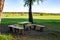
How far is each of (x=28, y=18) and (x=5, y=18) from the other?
5.68 feet

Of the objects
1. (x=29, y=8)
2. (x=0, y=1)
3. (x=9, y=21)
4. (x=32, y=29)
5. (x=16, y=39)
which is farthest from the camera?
(x=9, y=21)

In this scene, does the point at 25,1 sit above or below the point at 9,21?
above

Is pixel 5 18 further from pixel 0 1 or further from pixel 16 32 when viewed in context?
pixel 0 1

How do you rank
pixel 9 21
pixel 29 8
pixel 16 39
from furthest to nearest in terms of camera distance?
pixel 9 21 < pixel 29 8 < pixel 16 39

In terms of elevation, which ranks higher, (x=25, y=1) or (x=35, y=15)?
(x=25, y=1)

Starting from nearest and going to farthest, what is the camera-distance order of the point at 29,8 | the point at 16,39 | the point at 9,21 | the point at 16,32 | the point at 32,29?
the point at 16,39 → the point at 16,32 → the point at 32,29 → the point at 29,8 → the point at 9,21

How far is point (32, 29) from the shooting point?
41.6 feet

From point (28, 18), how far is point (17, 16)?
100cm

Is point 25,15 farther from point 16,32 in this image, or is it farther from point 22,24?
point 16,32

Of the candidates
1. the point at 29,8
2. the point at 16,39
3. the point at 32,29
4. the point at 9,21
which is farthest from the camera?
the point at 9,21

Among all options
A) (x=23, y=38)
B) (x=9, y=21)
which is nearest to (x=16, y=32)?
(x=23, y=38)

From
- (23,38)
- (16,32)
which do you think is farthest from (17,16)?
(23,38)

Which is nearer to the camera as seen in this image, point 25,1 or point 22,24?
point 22,24

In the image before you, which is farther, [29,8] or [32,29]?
[29,8]
